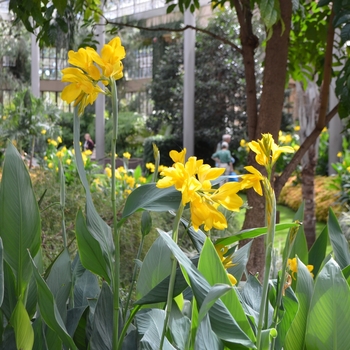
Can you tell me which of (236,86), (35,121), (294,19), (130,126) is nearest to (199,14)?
(236,86)

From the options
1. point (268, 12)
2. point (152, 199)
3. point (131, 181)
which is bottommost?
point (131, 181)

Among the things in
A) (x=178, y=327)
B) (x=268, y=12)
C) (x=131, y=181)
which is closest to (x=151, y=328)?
(x=178, y=327)

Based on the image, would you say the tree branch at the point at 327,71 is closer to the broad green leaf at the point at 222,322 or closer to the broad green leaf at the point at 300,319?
the broad green leaf at the point at 300,319

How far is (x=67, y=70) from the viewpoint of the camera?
2.82 ft

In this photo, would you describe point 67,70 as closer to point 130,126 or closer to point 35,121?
point 35,121

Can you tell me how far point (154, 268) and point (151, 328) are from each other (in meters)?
0.12

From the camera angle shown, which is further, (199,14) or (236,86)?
(199,14)

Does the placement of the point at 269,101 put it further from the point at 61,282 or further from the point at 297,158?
the point at 61,282

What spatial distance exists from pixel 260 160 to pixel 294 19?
2546 millimetres

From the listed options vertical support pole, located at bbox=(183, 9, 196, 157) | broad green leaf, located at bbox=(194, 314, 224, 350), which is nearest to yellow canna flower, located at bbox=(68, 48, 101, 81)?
broad green leaf, located at bbox=(194, 314, 224, 350)

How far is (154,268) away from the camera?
999mm

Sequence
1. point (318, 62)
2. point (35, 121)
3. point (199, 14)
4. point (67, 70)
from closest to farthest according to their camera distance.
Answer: point (67, 70) < point (318, 62) < point (35, 121) < point (199, 14)

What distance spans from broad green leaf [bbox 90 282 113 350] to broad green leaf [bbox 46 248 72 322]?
0.23 feet

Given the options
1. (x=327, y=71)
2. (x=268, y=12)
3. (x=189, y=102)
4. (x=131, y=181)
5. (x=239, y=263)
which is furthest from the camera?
(x=189, y=102)
